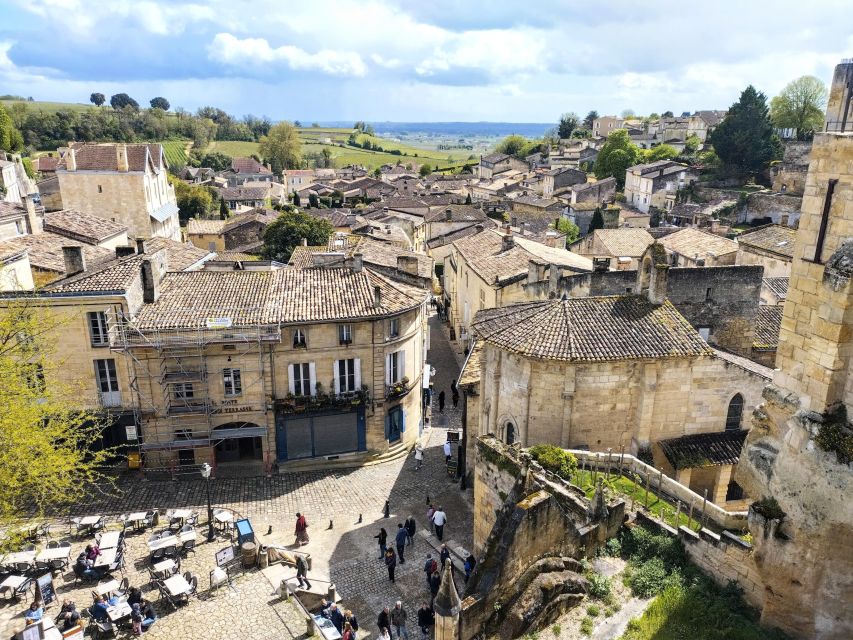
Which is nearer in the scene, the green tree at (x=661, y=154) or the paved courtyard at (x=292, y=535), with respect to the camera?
the paved courtyard at (x=292, y=535)

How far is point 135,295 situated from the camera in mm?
28172

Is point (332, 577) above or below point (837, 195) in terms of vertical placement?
below

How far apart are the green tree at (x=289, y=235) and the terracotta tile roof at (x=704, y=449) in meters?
47.5

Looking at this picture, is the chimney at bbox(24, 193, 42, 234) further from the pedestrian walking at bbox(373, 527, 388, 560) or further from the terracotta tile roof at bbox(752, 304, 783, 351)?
the terracotta tile roof at bbox(752, 304, 783, 351)

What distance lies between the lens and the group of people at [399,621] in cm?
1858

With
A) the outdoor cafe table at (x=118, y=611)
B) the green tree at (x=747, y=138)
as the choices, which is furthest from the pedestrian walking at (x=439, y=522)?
the green tree at (x=747, y=138)

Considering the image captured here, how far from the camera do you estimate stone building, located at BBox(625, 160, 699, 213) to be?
94875 mm

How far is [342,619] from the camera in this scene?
1892cm

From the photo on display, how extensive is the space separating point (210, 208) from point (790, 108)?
101132 mm

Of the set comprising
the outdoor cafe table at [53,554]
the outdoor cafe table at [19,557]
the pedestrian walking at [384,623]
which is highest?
the outdoor cafe table at [19,557]

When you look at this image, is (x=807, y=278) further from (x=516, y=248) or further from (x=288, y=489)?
(x=516, y=248)

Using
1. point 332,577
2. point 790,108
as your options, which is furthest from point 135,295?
point 790,108

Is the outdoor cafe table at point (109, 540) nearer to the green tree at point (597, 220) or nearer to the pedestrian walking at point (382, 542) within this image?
the pedestrian walking at point (382, 542)

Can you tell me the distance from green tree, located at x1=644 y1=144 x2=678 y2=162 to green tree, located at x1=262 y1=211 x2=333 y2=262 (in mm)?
75128
